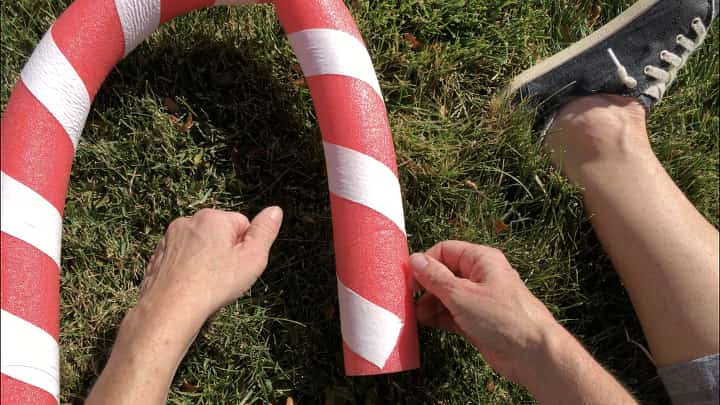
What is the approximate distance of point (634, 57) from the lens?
2.08m

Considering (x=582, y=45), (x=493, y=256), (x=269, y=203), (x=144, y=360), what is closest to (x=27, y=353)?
(x=144, y=360)

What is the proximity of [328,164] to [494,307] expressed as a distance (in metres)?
0.59

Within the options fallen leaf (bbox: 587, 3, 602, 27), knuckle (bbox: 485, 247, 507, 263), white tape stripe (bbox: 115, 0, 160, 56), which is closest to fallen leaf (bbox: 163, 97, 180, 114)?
white tape stripe (bbox: 115, 0, 160, 56)

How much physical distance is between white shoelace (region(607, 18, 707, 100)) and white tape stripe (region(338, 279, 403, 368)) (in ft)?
3.97

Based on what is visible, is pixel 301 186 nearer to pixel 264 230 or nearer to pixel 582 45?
pixel 264 230

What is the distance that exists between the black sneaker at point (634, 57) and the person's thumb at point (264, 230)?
95cm

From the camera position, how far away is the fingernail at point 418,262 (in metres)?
1.63

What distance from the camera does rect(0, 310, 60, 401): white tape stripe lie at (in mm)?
1368

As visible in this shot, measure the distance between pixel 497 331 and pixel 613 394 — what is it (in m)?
0.36

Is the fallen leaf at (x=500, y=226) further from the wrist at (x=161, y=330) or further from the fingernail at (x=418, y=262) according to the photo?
the wrist at (x=161, y=330)

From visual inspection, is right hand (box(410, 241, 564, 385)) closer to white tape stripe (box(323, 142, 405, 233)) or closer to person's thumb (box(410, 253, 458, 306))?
person's thumb (box(410, 253, 458, 306))

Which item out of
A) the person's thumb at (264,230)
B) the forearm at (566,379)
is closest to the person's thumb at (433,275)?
the forearm at (566,379)

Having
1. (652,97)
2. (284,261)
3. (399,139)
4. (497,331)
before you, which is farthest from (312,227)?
(652,97)

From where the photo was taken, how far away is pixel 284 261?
1925 millimetres
